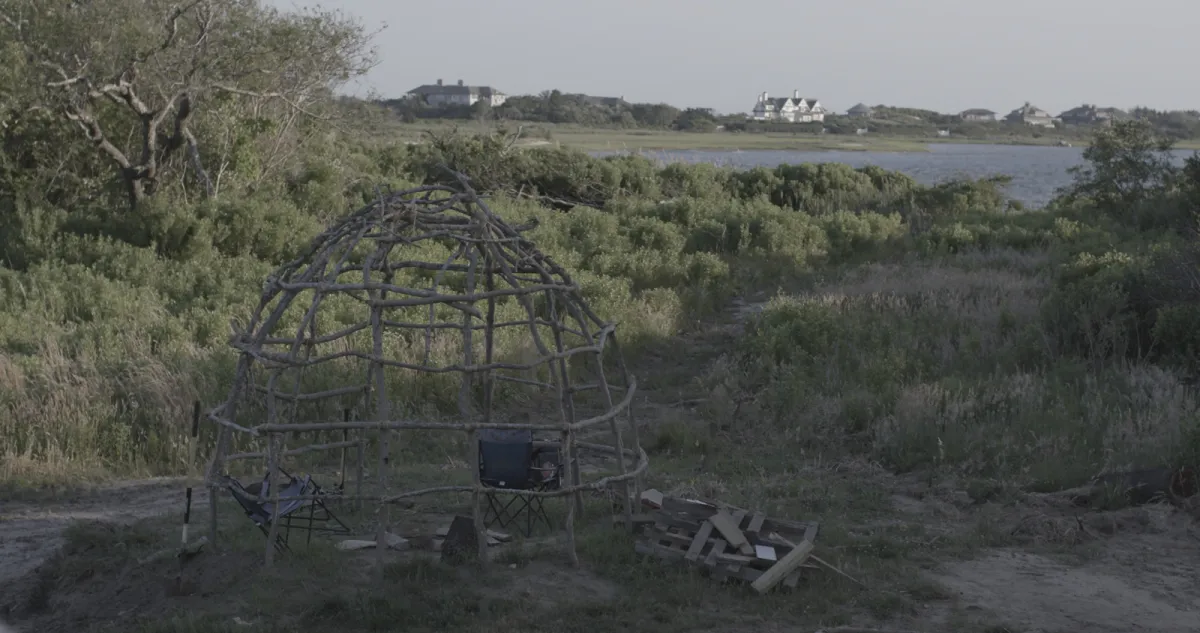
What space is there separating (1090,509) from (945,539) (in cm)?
150

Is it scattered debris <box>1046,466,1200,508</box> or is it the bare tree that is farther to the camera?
the bare tree

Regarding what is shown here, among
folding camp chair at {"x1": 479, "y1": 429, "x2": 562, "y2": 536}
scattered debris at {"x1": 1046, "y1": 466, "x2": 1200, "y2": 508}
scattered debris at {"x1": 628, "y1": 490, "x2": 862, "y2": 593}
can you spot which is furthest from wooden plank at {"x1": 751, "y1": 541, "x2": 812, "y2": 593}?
scattered debris at {"x1": 1046, "y1": 466, "x2": 1200, "y2": 508}

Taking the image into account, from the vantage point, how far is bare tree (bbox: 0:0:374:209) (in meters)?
19.5

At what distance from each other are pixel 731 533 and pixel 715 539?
0.44ft

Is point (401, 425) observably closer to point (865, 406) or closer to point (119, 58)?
point (865, 406)

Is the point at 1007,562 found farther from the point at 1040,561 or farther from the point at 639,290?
the point at 639,290

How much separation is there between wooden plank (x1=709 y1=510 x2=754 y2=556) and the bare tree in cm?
1548

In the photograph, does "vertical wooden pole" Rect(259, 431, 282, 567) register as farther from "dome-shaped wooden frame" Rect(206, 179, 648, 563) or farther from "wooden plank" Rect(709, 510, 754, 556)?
"wooden plank" Rect(709, 510, 754, 556)

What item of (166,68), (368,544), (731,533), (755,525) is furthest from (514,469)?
(166,68)

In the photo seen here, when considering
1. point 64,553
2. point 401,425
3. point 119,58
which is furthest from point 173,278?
point 401,425

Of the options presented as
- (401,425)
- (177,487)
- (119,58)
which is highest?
(119,58)

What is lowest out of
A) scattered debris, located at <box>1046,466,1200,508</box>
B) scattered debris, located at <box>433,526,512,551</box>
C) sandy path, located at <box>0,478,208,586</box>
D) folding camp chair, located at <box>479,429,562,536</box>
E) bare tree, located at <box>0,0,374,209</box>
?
sandy path, located at <box>0,478,208,586</box>

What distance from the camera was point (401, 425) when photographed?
7.23 m

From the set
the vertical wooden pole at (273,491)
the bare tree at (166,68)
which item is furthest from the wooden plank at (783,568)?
the bare tree at (166,68)
